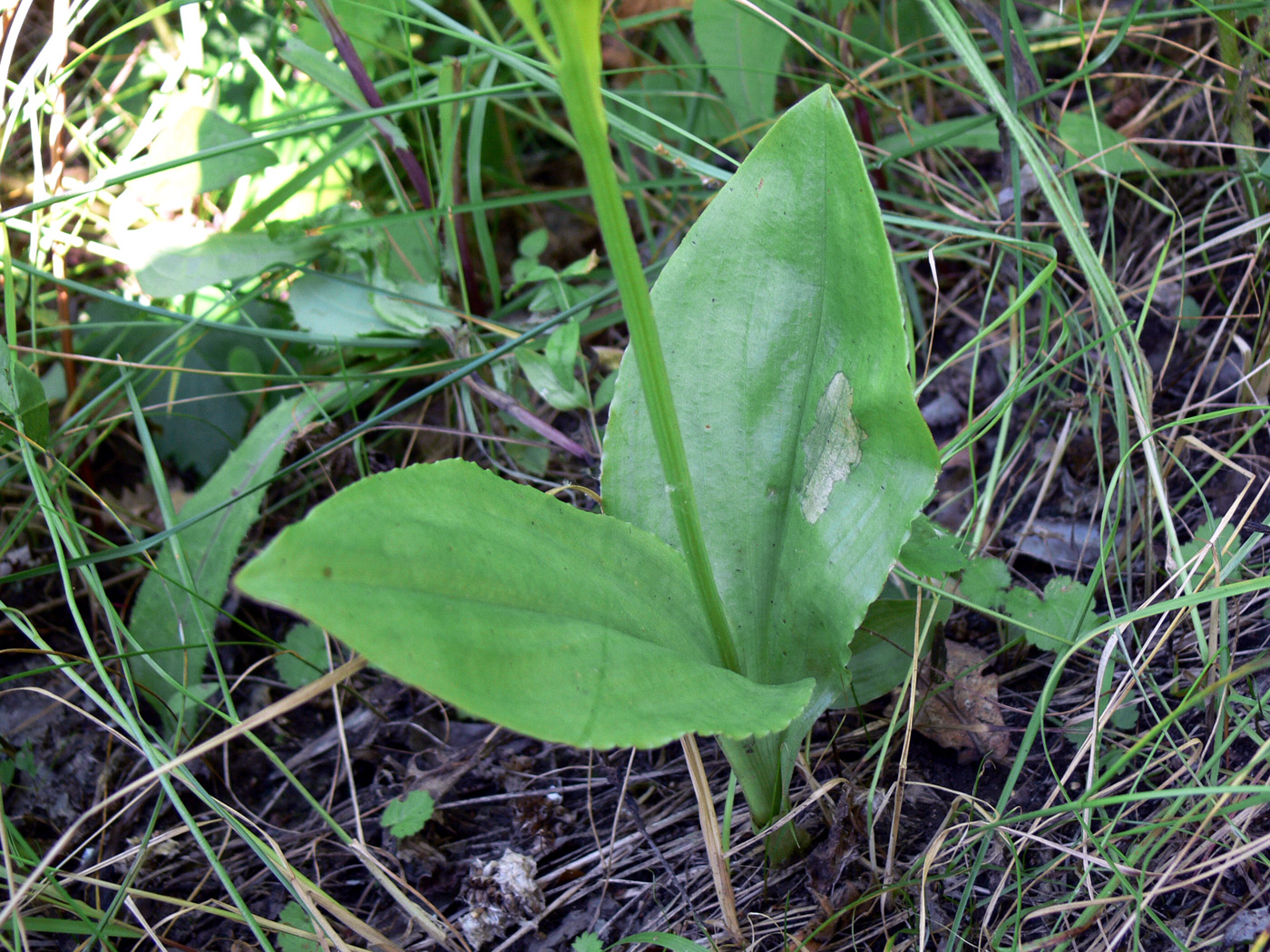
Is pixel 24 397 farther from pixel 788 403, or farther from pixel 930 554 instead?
pixel 930 554

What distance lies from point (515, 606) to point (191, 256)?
106 cm

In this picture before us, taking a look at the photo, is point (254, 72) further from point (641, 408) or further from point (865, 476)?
point (865, 476)

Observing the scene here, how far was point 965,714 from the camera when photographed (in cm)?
102

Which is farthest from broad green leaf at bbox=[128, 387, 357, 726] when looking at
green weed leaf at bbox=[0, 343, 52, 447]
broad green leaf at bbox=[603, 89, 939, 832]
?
broad green leaf at bbox=[603, 89, 939, 832]

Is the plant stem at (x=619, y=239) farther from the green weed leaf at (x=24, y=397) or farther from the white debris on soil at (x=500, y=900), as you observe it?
the green weed leaf at (x=24, y=397)

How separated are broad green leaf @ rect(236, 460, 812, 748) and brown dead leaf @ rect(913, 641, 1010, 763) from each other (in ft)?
1.04

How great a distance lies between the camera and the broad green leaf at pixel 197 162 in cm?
139

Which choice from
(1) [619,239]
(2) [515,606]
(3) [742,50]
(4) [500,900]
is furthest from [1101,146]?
(4) [500,900]

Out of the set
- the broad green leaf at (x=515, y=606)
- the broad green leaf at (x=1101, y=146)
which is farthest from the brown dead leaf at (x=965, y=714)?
the broad green leaf at (x=1101, y=146)

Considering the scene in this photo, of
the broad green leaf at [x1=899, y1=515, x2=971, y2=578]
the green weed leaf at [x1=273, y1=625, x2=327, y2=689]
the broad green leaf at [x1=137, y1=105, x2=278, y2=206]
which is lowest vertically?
the green weed leaf at [x1=273, y1=625, x2=327, y2=689]

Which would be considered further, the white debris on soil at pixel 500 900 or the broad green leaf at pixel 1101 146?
the broad green leaf at pixel 1101 146

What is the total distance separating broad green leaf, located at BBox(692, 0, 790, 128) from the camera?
146 centimetres

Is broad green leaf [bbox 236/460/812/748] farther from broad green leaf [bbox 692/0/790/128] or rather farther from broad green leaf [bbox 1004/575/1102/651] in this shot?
A: broad green leaf [bbox 692/0/790/128]

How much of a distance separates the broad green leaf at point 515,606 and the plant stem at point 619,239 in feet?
0.27
